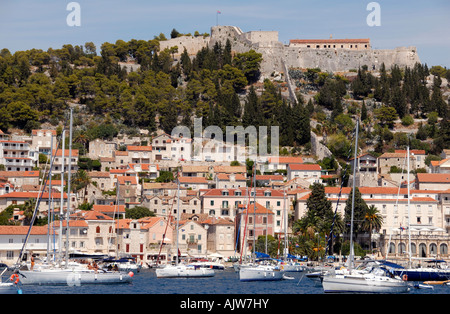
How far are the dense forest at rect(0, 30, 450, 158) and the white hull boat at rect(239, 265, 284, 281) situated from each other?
37.8 meters

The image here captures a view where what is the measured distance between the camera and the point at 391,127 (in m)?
86.7

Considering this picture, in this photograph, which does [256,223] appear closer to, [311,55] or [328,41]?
[311,55]

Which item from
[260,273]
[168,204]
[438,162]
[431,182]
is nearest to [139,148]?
[168,204]

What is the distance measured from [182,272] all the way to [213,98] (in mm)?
52651

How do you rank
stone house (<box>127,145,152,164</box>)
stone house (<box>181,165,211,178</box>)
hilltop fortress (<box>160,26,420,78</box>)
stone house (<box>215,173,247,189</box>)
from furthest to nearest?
hilltop fortress (<box>160,26,420,78</box>) < stone house (<box>127,145,152,164</box>) < stone house (<box>181,165,211,178</box>) < stone house (<box>215,173,247,189</box>)

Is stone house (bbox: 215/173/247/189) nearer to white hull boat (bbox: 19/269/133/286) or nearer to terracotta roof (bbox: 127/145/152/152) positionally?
terracotta roof (bbox: 127/145/152/152)

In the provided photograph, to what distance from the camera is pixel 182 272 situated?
42125mm

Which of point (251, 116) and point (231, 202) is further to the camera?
point (251, 116)

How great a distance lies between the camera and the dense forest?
82.2 metres

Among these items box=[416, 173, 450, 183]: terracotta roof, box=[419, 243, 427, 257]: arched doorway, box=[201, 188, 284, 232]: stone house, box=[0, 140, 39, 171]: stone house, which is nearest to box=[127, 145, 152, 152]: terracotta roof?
box=[0, 140, 39, 171]: stone house

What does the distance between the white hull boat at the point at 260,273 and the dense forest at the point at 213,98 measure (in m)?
37.8

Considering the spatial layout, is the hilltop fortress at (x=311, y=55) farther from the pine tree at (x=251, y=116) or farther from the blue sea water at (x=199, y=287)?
the blue sea water at (x=199, y=287)
